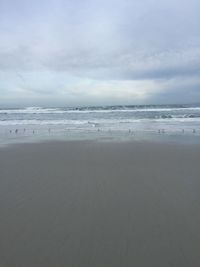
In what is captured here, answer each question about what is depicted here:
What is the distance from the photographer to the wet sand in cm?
347

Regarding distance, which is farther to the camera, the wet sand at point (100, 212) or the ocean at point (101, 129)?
the ocean at point (101, 129)

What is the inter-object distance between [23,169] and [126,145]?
4840 mm

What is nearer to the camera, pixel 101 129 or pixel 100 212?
pixel 100 212

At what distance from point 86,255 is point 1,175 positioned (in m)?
4.49

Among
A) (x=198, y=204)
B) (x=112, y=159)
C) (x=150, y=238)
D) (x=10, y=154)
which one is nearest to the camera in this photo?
(x=150, y=238)

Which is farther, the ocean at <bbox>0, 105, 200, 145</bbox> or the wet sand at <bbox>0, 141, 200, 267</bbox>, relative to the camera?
the ocean at <bbox>0, 105, 200, 145</bbox>

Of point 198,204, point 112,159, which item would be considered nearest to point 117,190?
point 198,204

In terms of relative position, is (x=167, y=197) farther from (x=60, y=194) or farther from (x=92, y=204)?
(x=60, y=194)

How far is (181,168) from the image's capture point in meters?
7.75

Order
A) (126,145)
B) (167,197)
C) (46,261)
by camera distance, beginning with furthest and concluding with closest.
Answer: (126,145) < (167,197) < (46,261)

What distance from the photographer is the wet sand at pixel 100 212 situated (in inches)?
137

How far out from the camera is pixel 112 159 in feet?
29.9

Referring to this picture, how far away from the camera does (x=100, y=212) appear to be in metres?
4.71

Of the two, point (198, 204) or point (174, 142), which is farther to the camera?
point (174, 142)
